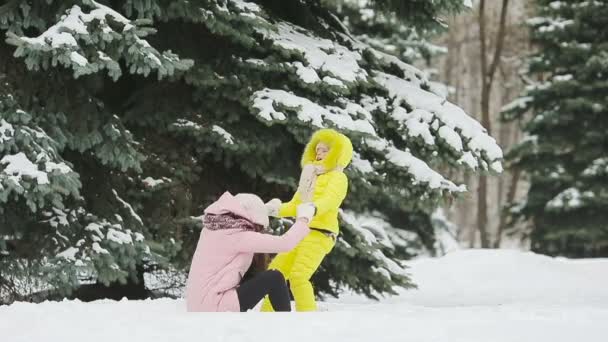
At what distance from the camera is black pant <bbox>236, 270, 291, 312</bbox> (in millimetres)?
5695

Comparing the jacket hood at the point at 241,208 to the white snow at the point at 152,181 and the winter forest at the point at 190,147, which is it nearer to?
the winter forest at the point at 190,147

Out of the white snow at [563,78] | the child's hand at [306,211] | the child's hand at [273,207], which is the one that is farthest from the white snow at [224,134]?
the white snow at [563,78]

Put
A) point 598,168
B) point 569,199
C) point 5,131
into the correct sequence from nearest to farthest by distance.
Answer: point 5,131 < point 598,168 < point 569,199

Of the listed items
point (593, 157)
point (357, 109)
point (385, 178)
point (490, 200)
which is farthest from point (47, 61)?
point (490, 200)

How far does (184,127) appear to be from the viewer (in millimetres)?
8062

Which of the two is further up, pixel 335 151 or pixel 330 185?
→ pixel 335 151

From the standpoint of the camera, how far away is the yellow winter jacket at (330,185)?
6344 mm

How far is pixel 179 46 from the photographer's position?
8.41 meters

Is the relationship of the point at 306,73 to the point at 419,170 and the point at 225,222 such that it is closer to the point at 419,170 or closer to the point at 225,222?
the point at 419,170

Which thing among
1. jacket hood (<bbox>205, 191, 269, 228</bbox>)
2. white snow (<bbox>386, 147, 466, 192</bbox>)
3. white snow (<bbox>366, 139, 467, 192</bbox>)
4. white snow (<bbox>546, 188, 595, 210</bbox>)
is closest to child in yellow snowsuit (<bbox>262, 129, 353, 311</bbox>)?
jacket hood (<bbox>205, 191, 269, 228</bbox>)

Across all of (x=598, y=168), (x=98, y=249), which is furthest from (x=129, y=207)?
(x=598, y=168)

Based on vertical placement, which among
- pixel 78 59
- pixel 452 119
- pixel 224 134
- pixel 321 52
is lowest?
pixel 224 134

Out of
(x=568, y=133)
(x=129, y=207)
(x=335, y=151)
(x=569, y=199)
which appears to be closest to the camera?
(x=335, y=151)

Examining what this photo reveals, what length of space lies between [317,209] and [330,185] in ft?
0.84
